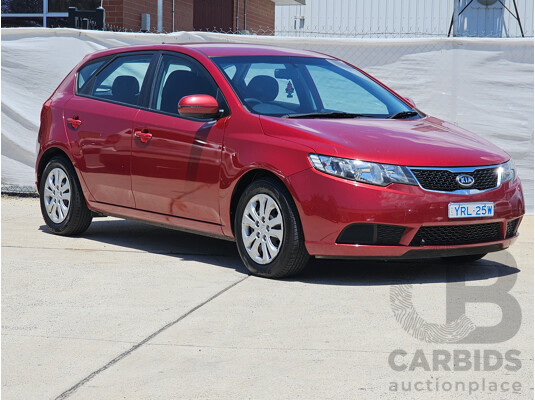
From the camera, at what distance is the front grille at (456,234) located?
22.6 feet

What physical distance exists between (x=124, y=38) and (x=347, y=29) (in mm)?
18832

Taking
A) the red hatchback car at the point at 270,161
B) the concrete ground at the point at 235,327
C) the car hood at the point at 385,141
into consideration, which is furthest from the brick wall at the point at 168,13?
the car hood at the point at 385,141

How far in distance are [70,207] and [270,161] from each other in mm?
2748

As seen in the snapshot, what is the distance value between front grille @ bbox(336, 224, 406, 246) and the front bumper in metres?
0.03

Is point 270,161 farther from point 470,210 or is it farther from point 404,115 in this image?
point 404,115

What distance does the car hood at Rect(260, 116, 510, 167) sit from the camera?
6816 millimetres

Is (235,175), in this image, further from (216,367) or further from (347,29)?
(347,29)

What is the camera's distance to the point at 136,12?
1759 centimetres

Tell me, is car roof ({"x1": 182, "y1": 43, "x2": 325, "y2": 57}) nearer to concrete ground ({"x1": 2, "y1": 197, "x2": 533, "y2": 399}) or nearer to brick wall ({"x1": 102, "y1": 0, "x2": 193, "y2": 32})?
concrete ground ({"x1": 2, "y1": 197, "x2": 533, "y2": 399})

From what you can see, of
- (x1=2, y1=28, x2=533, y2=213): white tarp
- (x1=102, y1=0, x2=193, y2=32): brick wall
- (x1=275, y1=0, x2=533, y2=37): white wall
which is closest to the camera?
(x1=2, y1=28, x2=533, y2=213): white tarp

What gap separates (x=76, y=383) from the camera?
185 inches

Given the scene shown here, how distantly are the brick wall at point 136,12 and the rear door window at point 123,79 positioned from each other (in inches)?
316

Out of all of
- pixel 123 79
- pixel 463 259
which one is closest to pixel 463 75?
pixel 463 259

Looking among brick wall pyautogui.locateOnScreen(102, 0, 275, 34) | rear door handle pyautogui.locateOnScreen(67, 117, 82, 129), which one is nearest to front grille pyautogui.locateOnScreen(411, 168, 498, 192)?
rear door handle pyautogui.locateOnScreen(67, 117, 82, 129)
